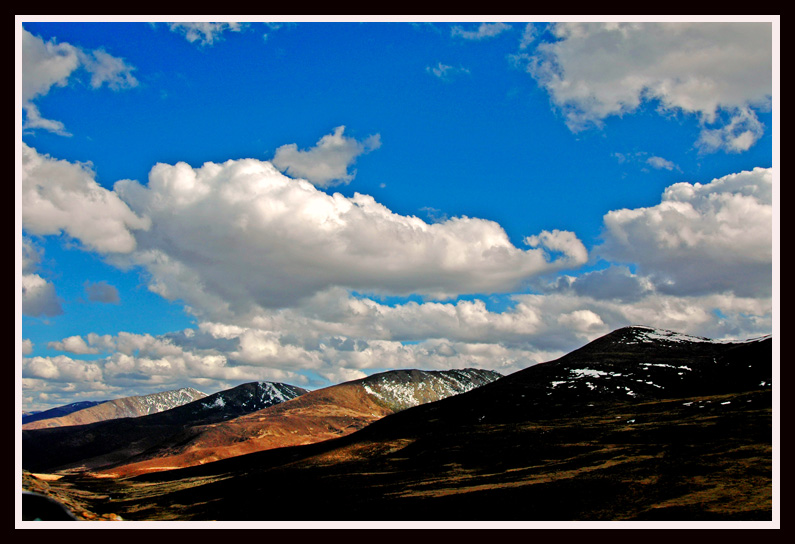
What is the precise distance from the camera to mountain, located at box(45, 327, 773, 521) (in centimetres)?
6181

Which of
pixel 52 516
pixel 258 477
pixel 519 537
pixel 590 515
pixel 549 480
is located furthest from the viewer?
pixel 258 477

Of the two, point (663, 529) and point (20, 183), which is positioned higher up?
point (20, 183)

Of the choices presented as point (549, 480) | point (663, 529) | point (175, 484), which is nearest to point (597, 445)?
point (549, 480)

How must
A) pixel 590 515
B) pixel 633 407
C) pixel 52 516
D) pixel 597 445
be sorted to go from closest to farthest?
pixel 52 516
pixel 590 515
pixel 597 445
pixel 633 407

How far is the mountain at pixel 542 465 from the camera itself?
6181 cm

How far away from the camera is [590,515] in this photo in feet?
182

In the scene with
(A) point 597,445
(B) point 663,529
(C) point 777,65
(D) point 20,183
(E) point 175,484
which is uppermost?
(C) point 777,65

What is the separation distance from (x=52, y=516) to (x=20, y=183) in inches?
1003

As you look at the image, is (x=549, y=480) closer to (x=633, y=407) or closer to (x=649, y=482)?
(x=649, y=482)

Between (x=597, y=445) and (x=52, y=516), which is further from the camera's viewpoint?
(x=597, y=445)

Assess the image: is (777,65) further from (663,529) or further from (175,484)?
(175,484)

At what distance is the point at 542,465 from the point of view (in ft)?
300

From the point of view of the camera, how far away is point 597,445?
101m

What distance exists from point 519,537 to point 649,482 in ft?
127
